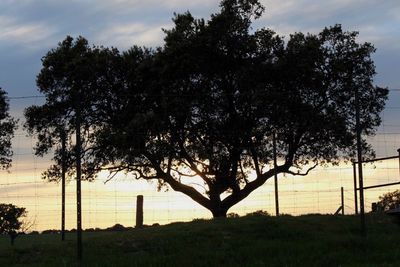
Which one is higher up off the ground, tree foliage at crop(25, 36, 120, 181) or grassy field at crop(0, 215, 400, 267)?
tree foliage at crop(25, 36, 120, 181)

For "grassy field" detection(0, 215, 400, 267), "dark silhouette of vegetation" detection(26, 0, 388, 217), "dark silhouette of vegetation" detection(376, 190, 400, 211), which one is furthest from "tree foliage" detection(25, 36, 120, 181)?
"dark silhouette of vegetation" detection(376, 190, 400, 211)

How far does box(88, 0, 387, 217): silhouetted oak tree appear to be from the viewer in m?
27.6

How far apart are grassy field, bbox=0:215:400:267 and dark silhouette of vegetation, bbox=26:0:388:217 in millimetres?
6304

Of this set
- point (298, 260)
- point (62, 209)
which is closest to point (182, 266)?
point (298, 260)

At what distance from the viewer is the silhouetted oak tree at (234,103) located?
27.6 m

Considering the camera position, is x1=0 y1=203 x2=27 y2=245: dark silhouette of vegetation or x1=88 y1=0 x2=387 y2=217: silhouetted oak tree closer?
x1=88 y1=0 x2=387 y2=217: silhouetted oak tree

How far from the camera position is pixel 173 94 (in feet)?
91.6

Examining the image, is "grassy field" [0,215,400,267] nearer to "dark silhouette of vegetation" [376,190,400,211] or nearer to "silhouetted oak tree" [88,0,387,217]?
"silhouetted oak tree" [88,0,387,217]

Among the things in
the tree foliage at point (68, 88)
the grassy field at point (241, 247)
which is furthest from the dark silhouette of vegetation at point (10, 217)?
the grassy field at point (241, 247)

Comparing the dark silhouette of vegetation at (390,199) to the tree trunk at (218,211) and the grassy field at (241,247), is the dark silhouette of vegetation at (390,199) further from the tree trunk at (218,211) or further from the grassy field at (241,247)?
the grassy field at (241,247)

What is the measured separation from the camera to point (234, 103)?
28.1 m

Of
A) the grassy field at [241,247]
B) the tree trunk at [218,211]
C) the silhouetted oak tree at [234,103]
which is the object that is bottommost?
the grassy field at [241,247]

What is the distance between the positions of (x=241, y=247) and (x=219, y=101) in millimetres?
11377

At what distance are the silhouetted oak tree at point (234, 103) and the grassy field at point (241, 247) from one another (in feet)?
20.6
